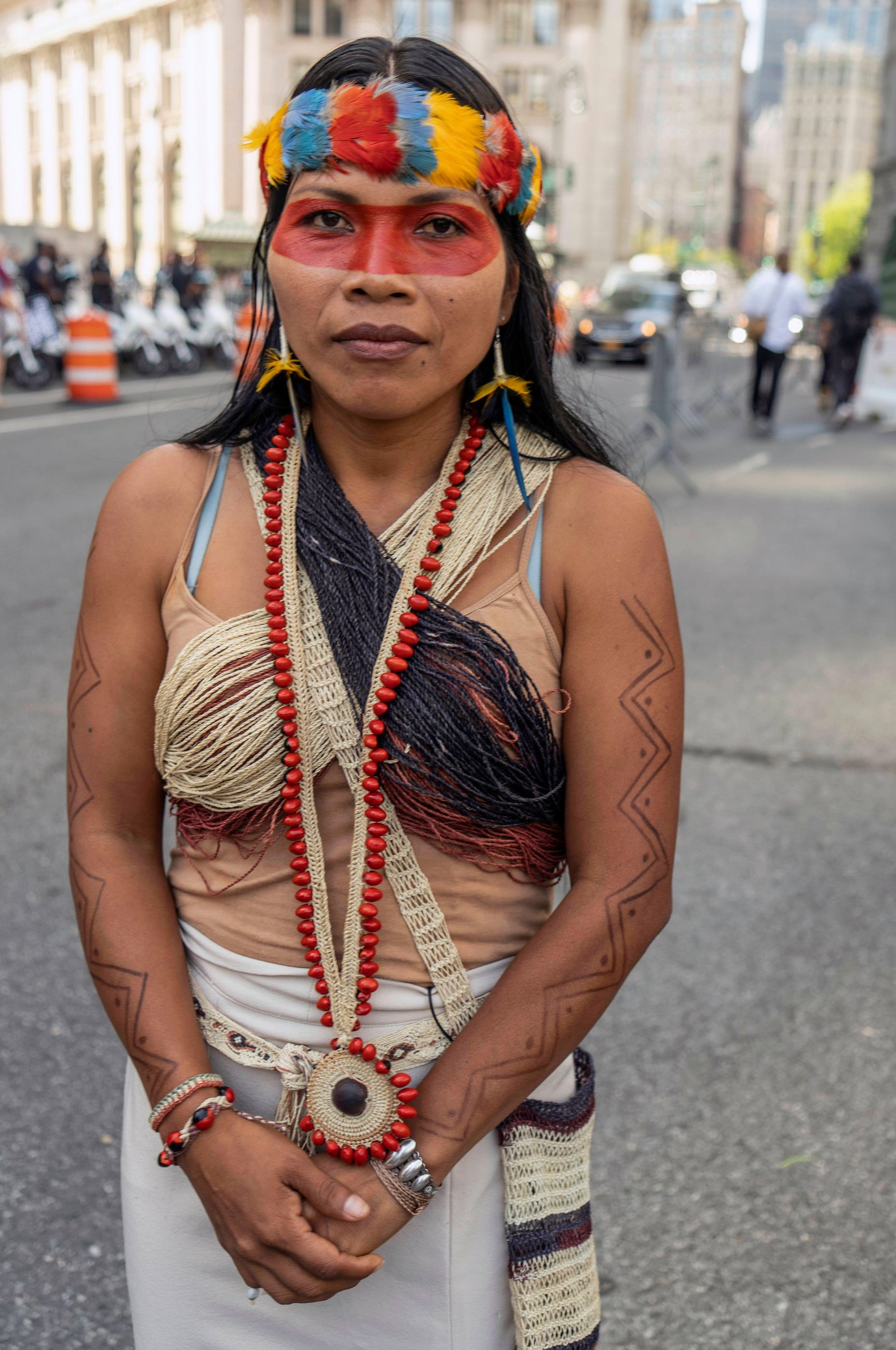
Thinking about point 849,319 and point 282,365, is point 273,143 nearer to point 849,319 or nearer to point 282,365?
point 282,365

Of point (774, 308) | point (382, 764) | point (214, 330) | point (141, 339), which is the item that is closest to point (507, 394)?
point (382, 764)

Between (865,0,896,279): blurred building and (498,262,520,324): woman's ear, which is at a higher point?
(865,0,896,279): blurred building

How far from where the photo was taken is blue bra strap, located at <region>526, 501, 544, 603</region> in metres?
1.41

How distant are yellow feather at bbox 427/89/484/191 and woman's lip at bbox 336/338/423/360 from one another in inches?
6.7

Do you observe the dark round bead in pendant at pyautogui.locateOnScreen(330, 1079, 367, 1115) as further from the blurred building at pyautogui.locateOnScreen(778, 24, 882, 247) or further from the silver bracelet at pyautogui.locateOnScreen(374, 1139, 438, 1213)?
the blurred building at pyautogui.locateOnScreen(778, 24, 882, 247)

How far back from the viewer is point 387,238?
1.37 metres

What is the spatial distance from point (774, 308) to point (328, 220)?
43.1 ft

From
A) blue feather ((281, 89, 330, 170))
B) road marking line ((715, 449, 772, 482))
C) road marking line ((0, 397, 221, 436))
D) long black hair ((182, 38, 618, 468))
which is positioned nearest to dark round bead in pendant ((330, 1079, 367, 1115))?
long black hair ((182, 38, 618, 468))

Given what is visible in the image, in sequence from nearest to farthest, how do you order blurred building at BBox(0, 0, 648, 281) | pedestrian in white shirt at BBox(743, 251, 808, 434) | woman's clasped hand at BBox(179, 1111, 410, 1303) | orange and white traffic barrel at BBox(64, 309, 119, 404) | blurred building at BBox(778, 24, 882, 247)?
woman's clasped hand at BBox(179, 1111, 410, 1303)
pedestrian in white shirt at BBox(743, 251, 808, 434)
orange and white traffic barrel at BBox(64, 309, 119, 404)
blurred building at BBox(0, 0, 648, 281)
blurred building at BBox(778, 24, 882, 247)

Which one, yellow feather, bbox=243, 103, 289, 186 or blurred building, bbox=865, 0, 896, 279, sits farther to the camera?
blurred building, bbox=865, 0, 896, 279

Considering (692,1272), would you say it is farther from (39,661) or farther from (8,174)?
(8,174)

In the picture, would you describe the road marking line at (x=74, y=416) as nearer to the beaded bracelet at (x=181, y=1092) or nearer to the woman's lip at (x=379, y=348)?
the woman's lip at (x=379, y=348)

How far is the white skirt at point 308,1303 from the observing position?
141 cm

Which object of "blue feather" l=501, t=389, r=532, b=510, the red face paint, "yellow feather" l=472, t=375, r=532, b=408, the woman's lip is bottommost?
"blue feather" l=501, t=389, r=532, b=510
